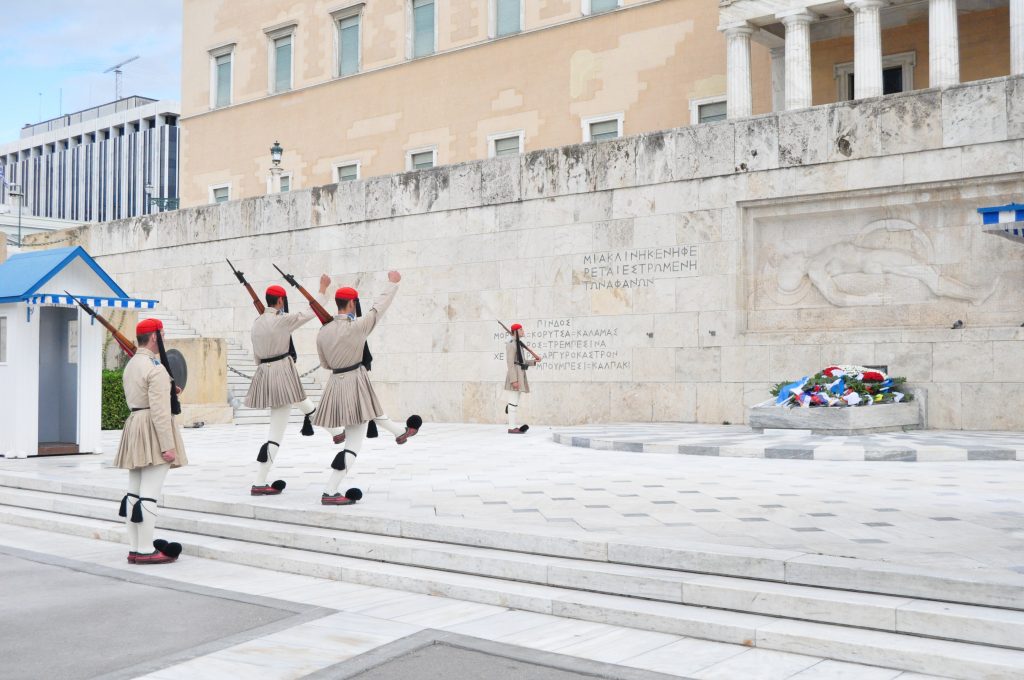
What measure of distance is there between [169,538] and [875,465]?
789 centimetres

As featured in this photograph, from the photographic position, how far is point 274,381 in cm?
965

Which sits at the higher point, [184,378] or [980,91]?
[980,91]

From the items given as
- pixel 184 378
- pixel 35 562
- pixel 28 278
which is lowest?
pixel 35 562

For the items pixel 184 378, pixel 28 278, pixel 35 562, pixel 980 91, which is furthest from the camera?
pixel 184 378

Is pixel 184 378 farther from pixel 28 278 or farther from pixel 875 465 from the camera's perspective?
pixel 875 465

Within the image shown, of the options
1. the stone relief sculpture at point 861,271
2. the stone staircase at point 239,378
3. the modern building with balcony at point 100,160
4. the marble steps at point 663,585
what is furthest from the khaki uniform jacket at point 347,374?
the modern building with balcony at point 100,160

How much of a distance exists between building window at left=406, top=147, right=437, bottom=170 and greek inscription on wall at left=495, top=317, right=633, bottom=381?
42.5 feet

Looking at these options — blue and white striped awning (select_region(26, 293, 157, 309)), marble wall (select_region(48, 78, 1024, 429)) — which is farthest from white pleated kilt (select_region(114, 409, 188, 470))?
marble wall (select_region(48, 78, 1024, 429))

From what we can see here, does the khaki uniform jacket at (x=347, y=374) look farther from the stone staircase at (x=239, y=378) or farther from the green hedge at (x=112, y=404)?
the green hedge at (x=112, y=404)

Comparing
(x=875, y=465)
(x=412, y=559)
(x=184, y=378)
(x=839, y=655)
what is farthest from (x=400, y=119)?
(x=839, y=655)

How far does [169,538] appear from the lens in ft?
29.0

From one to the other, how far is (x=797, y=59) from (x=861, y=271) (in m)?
8.49

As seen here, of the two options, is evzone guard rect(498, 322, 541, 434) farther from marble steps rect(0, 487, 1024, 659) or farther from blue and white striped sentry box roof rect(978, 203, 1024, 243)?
marble steps rect(0, 487, 1024, 659)

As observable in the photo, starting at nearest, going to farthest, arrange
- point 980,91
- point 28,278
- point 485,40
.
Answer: point 28,278
point 980,91
point 485,40
